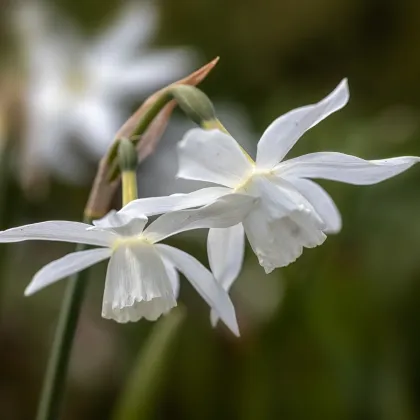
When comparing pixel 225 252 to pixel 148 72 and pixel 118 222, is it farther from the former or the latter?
pixel 148 72

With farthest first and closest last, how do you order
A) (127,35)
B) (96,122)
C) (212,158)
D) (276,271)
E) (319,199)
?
(127,35), (96,122), (276,271), (319,199), (212,158)

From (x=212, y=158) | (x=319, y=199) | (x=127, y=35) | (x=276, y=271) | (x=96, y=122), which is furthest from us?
(x=127, y=35)

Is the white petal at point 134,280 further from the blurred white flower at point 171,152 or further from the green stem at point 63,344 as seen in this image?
the blurred white flower at point 171,152

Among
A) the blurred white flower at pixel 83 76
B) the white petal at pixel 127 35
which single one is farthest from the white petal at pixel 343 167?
the white petal at pixel 127 35

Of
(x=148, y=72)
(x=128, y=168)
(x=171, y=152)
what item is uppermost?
(x=148, y=72)

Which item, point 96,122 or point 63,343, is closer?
point 63,343

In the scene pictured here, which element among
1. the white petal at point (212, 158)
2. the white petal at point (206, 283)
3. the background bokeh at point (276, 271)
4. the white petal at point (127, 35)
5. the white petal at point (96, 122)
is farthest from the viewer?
the white petal at point (127, 35)

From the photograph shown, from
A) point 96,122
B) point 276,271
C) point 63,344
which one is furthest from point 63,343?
point 96,122

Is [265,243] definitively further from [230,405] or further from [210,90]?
[210,90]
